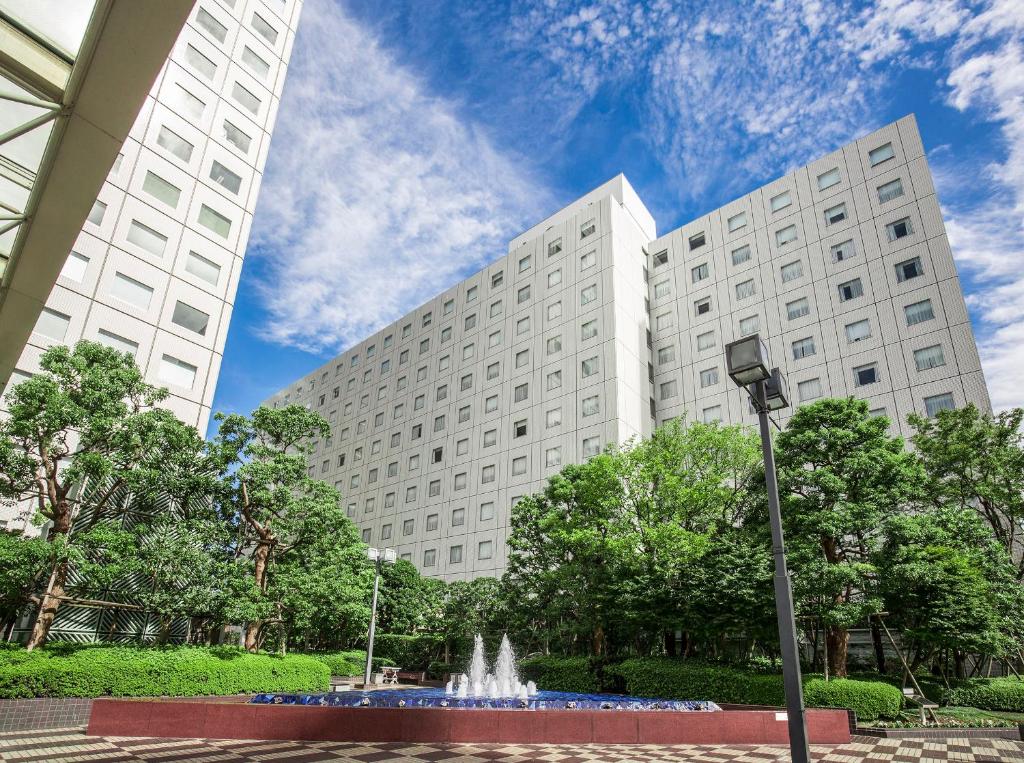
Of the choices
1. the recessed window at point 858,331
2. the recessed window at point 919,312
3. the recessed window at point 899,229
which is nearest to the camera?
the recessed window at point 919,312

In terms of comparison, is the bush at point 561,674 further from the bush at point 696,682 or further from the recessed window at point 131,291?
the recessed window at point 131,291

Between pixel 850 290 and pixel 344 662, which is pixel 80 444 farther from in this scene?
pixel 850 290

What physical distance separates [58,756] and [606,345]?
30.7 meters

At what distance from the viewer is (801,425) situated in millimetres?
21031

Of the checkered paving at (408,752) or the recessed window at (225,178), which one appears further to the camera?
Answer: the recessed window at (225,178)

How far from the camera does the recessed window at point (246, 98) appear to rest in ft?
89.2

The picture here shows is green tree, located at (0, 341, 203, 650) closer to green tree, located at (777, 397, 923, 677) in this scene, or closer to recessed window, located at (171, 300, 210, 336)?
recessed window, located at (171, 300, 210, 336)

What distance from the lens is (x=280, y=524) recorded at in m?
20.2

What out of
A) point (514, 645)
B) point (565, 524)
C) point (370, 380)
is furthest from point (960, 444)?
point (370, 380)

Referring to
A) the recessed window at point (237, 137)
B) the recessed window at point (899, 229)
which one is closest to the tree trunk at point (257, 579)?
the recessed window at point (237, 137)

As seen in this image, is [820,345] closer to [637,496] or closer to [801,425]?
[801,425]

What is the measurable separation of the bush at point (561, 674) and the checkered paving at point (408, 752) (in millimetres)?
9966

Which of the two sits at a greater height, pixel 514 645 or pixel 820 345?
pixel 820 345

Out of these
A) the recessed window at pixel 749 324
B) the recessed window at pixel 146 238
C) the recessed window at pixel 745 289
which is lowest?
the recessed window at pixel 146 238
